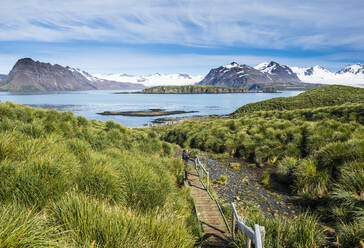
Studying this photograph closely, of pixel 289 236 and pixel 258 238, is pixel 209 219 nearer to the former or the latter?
pixel 289 236

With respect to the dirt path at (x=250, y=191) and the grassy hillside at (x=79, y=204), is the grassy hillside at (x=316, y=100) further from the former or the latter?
the grassy hillside at (x=79, y=204)

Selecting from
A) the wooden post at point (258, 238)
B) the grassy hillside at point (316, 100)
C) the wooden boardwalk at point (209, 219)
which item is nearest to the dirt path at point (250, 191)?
the wooden boardwalk at point (209, 219)

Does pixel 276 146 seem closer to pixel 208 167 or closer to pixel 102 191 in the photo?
pixel 208 167

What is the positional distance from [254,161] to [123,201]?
14783 mm

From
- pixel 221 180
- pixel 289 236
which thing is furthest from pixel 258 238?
pixel 221 180

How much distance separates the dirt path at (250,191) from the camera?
10.6m

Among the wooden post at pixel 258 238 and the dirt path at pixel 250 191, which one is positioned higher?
the wooden post at pixel 258 238

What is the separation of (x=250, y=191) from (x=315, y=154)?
4735mm

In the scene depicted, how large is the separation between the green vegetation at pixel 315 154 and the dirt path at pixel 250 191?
2.34 ft

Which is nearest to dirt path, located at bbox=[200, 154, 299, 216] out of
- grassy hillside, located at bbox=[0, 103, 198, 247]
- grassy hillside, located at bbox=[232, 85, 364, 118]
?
grassy hillside, located at bbox=[0, 103, 198, 247]

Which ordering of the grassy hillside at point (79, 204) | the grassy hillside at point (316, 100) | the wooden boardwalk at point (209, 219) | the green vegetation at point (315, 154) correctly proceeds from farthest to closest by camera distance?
the grassy hillside at point (316, 100) → the green vegetation at point (315, 154) → the wooden boardwalk at point (209, 219) → the grassy hillside at point (79, 204)

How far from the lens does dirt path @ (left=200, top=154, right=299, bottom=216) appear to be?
34.7 ft

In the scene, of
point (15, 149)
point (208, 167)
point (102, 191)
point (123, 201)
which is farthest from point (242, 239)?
point (208, 167)

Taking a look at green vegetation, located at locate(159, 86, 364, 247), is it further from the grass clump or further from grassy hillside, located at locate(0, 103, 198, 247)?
grassy hillside, located at locate(0, 103, 198, 247)
